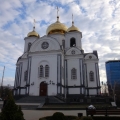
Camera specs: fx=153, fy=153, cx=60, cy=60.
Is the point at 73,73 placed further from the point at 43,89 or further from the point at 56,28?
the point at 56,28

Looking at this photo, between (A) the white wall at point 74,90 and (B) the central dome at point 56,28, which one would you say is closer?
(A) the white wall at point 74,90

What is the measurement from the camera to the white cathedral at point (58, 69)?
90.9 ft

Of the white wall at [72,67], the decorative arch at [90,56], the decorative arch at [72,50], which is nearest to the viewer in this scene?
the white wall at [72,67]

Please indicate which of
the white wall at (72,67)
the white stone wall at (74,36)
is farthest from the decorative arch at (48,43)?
the white stone wall at (74,36)

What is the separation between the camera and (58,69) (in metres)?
27.8

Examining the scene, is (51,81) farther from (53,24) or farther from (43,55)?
(53,24)

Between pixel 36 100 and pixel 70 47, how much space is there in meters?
13.7

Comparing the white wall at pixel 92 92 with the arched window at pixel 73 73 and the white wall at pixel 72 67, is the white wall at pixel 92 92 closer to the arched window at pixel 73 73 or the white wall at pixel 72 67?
the white wall at pixel 72 67

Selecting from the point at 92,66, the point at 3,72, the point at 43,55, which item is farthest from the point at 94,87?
the point at 3,72

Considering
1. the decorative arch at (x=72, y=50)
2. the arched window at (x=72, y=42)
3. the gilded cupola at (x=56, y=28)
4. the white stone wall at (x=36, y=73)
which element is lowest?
the white stone wall at (x=36, y=73)

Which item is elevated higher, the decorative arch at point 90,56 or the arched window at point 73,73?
the decorative arch at point 90,56

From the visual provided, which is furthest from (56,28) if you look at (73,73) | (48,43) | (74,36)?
(73,73)

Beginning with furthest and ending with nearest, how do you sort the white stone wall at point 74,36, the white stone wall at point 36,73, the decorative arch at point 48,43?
the white stone wall at point 74,36, the decorative arch at point 48,43, the white stone wall at point 36,73

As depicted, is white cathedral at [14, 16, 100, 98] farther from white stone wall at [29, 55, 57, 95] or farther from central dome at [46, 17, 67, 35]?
central dome at [46, 17, 67, 35]
